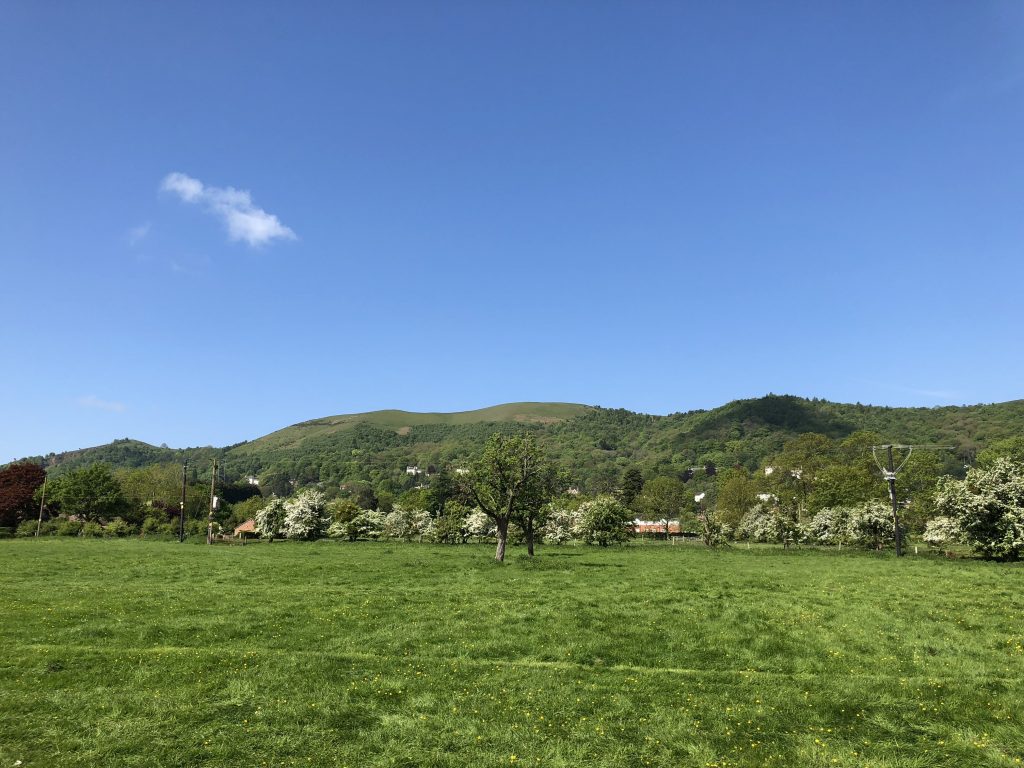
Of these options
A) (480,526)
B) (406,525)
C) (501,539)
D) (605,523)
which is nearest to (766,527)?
(605,523)

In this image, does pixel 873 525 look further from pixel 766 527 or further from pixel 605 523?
pixel 605 523

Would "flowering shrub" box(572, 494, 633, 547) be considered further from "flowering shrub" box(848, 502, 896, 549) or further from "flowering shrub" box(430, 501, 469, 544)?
"flowering shrub" box(848, 502, 896, 549)

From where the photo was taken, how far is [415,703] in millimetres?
15203

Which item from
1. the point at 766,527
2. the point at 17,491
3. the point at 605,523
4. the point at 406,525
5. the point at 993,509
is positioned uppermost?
the point at 17,491

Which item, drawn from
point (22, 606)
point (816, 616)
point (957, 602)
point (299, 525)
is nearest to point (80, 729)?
point (22, 606)

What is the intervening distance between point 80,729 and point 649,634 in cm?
1625

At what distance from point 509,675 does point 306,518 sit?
255ft

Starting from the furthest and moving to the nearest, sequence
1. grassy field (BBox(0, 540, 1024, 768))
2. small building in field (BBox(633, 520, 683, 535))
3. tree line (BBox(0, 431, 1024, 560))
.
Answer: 1. small building in field (BBox(633, 520, 683, 535))
2. tree line (BBox(0, 431, 1024, 560))
3. grassy field (BBox(0, 540, 1024, 768))

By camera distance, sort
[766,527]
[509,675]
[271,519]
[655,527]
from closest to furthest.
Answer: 1. [509,675]
2. [766,527]
3. [271,519]
4. [655,527]

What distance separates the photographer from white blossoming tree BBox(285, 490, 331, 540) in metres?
88.1

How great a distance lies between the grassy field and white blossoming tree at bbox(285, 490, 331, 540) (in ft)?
188

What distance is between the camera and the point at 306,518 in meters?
88.6

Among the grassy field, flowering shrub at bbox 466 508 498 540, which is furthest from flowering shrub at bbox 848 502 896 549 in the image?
the grassy field

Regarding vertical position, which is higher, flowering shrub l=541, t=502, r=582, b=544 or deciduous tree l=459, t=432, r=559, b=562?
deciduous tree l=459, t=432, r=559, b=562
